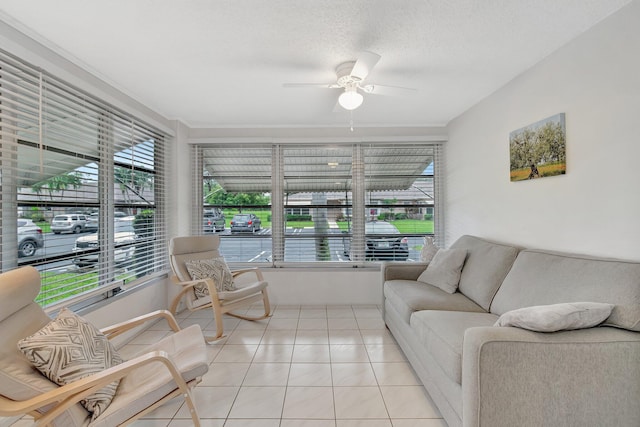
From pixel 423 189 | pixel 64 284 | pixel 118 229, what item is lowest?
pixel 64 284

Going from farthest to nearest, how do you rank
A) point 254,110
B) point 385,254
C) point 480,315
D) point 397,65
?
point 385,254, point 254,110, point 397,65, point 480,315

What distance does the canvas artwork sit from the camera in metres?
2.17

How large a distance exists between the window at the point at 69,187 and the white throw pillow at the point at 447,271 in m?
3.00

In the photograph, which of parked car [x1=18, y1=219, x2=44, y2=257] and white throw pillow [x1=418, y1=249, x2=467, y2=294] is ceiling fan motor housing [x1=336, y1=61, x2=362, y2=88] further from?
parked car [x1=18, y1=219, x2=44, y2=257]

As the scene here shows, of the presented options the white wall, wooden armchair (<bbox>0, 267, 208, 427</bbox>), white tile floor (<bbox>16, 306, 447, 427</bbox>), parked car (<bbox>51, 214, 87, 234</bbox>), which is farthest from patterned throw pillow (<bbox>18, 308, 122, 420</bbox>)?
the white wall

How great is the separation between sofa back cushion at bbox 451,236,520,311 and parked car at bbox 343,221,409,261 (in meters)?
1.31

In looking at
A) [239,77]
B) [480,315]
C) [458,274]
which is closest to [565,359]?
[480,315]

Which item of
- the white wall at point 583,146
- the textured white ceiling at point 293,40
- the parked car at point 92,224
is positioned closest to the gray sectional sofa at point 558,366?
the white wall at point 583,146

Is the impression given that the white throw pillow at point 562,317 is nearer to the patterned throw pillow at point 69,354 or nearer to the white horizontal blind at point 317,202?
the patterned throw pillow at point 69,354

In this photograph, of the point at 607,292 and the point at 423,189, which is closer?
the point at 607,292

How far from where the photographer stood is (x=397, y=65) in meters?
2.43

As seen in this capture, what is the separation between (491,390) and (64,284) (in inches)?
112

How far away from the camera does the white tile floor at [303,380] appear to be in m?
1.88

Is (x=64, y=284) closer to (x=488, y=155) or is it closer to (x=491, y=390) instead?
(x=491, y=390)
